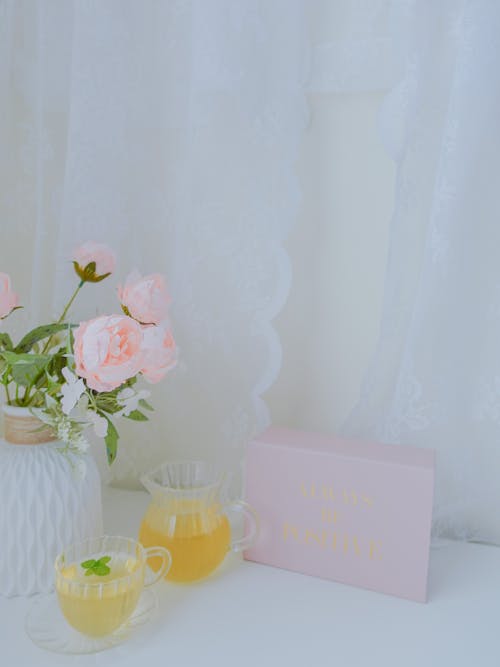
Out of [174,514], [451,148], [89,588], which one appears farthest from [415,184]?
[89,588]

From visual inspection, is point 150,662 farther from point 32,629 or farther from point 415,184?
point 415,184

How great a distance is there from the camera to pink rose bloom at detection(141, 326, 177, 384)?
0.73 meters

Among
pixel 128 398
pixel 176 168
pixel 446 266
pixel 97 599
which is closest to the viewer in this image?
pixel 97 599

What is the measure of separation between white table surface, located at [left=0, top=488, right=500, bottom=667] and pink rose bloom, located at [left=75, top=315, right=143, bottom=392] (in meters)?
0.29

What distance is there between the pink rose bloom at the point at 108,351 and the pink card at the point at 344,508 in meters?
0.25

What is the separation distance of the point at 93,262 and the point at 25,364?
168mm

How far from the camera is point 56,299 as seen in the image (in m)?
1.02

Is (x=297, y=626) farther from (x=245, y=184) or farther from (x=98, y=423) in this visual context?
(x=245, y=184)

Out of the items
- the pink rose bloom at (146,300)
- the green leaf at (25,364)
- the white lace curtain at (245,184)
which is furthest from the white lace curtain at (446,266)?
the green leaf at (25,364)

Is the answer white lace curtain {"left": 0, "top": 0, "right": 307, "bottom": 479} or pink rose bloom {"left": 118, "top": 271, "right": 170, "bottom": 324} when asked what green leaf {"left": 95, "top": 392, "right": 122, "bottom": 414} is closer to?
pink rose bloom {"left": 118, "top": 271, "right": 170, "bottom": 324}

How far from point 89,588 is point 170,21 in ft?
2.68

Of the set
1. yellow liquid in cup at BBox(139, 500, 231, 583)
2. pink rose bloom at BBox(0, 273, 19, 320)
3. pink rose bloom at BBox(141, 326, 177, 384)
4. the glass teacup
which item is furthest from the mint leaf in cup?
pink rose bloom at BBox(0, 273, 19, 320)

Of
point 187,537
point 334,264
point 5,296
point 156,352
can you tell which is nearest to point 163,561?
point 187,537

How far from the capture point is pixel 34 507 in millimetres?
763
